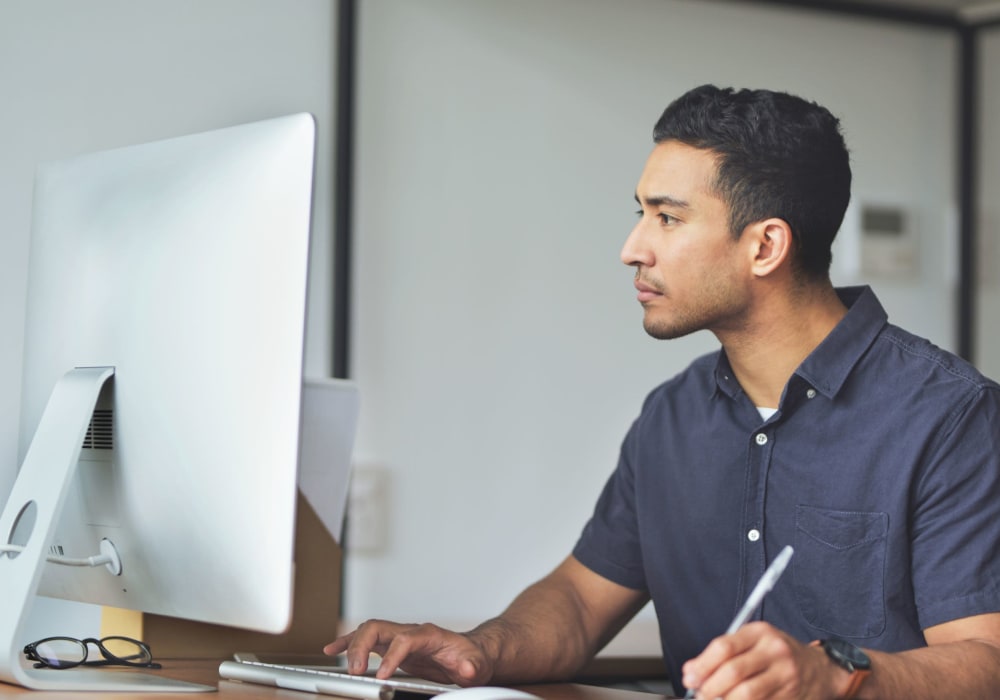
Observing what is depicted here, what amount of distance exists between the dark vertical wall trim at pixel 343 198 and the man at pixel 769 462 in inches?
45.4

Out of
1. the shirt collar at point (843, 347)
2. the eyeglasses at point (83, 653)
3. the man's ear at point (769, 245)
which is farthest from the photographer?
the man's ear at point (769, 245)

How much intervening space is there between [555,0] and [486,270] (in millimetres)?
698

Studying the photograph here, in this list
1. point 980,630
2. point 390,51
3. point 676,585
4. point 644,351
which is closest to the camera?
point 980,630

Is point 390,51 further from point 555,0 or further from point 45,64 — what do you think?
point 45,64

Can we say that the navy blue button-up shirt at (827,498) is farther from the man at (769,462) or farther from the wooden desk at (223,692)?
the wooden desk at (223,692)

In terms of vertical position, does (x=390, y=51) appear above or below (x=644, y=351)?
Result: above

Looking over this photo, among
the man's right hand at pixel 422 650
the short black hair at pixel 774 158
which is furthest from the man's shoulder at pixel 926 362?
the man's right hand at pixel 422 650

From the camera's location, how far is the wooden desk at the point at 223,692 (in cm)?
113

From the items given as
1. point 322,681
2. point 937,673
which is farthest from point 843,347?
point 322,681

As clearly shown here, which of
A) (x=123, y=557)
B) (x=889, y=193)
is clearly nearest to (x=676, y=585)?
(x=123, y=557)

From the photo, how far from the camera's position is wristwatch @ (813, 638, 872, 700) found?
109 centimetres

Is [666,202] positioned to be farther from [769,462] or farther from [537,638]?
[537,638]

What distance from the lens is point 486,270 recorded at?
2971mm

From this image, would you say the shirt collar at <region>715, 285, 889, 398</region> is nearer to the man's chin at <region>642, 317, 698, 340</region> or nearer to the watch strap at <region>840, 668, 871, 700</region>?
the man's chin at <region>642, 317, 698, 340</region>
